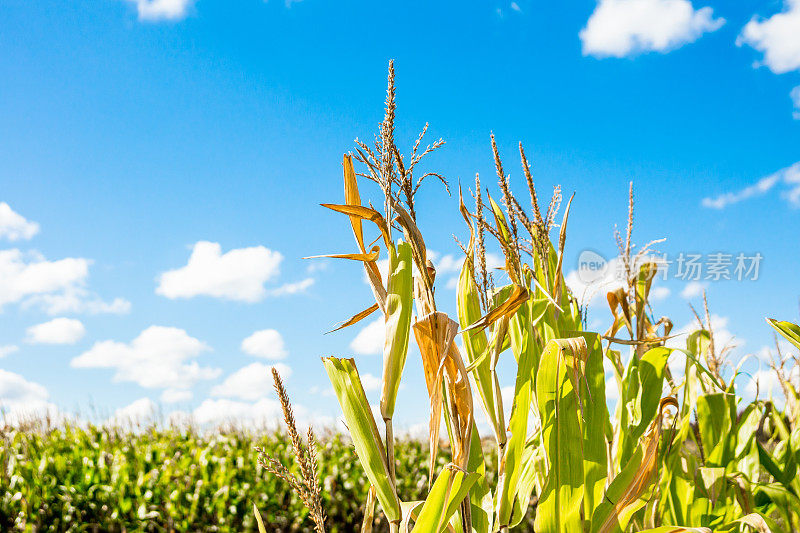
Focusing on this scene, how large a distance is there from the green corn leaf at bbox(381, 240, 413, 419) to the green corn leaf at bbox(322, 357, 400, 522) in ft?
0.15

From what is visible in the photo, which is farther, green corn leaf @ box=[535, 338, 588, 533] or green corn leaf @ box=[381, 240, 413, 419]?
green corn leaf @ box=[535, 338, 588, 533]

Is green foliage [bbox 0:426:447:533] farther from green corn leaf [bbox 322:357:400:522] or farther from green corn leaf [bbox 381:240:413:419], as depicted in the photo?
green corn leaf [bbox 381:240:413:419]

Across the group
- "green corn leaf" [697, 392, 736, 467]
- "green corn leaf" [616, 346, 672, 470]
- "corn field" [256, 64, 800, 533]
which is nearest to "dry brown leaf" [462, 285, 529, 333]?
"corn field" [256, 64, 800, 533]

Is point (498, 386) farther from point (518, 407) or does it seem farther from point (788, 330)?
point (788, 330)

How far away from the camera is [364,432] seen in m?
1.10

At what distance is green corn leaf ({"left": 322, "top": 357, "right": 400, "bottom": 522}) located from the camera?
110 centimetres

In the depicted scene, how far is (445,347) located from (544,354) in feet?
1.11

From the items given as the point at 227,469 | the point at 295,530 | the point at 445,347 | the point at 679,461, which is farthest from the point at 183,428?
the point at 445,347

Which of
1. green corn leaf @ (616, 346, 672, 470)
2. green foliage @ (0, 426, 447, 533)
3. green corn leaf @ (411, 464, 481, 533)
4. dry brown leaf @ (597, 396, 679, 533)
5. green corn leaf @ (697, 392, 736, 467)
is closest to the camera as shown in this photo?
green corn leaf @ (411, 464, 481, 533)

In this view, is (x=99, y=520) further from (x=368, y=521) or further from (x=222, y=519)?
(x=368, y=521)

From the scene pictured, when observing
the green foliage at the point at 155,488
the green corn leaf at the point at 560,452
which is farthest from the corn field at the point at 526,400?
the green foliage at the point at 155,488

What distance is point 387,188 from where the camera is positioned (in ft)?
3.59

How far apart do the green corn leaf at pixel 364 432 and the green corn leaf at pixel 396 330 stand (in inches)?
1.8

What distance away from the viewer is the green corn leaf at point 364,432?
1098 millimetres
